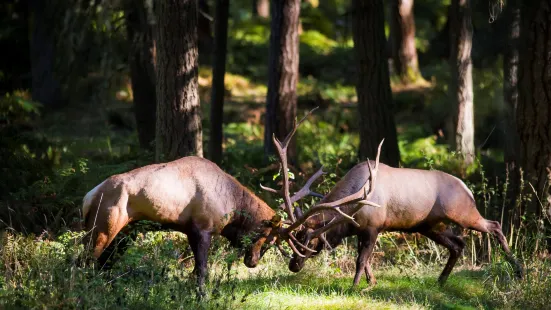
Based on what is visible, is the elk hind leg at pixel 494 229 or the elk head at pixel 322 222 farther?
the elk hind leg at pixel 494 229

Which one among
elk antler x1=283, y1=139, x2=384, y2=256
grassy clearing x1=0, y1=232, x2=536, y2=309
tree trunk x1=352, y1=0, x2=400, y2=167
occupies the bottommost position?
grassy clearing x1=0, y1=232, x2=536, y2=309

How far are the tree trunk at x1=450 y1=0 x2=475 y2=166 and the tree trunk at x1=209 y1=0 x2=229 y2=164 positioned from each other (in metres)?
4.83

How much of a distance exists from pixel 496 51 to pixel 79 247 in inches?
448

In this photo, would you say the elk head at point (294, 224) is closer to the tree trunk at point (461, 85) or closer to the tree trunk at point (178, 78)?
the tree trunk at point (178, 78)

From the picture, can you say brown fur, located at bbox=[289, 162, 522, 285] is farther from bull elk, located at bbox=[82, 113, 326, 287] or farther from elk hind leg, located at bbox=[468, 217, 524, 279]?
bull elk, located at bbox=[82, 113, 326, 287]

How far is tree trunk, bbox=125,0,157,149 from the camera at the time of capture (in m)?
15.0

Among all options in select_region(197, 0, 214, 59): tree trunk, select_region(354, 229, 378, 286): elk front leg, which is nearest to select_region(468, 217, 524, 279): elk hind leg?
select_region(354, 229, 378, 286): elk front leg

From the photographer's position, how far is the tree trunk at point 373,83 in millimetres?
13867

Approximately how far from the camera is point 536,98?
1143cm

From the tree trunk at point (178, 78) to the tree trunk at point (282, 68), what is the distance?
162 inches

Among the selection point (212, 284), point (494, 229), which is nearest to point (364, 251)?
point (494, 229)

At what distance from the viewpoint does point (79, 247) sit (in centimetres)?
828

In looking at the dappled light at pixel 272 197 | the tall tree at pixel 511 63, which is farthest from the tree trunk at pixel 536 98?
the tall tree at pixel 511 63

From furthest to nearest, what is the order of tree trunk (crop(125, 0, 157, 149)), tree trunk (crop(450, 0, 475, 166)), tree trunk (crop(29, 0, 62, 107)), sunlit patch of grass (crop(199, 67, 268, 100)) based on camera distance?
sunlit patch of grass (crop(199, 67, 268, 100)), tree trunk (crop(29, 0, 62, 107)), tree trunk (crop(450, 0, 475, 166)), tree trunk (crop(125, 0, 157, 149))
